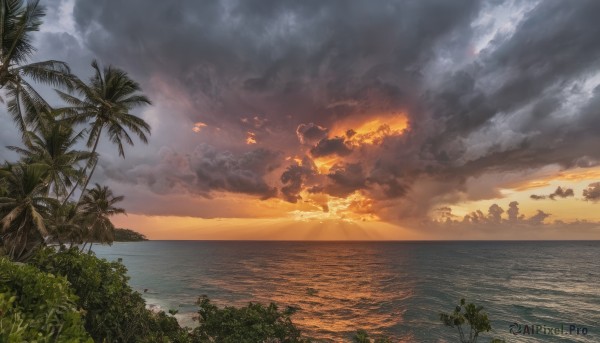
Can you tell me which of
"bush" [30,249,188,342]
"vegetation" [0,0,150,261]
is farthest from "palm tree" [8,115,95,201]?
"bush" [30,249,188,342]

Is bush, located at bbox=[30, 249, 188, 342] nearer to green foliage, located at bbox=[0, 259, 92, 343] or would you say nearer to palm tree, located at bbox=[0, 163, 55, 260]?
green foliage, located at bbox=[0, 259, 92, 343]

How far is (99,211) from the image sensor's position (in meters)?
49.0

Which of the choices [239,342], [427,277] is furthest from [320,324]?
[427,277]

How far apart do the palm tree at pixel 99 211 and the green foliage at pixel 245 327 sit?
131ft

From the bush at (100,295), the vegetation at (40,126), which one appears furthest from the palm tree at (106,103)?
the bush at (100,295)

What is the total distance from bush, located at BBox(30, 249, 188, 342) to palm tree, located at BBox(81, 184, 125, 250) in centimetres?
4273

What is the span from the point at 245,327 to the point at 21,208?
17745 mm

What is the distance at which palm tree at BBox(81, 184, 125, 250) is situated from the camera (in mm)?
48281

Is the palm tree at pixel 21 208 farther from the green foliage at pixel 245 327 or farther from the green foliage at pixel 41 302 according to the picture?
the green foliage at pixel 41 302

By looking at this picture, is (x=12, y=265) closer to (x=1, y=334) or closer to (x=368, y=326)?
(x=1, y=334)

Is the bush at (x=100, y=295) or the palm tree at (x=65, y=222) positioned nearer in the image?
the bush at (x=100, y=295)

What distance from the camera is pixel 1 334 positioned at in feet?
10.6

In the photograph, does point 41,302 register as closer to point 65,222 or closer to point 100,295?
point 100,295

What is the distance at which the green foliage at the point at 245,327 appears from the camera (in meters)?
16.3
